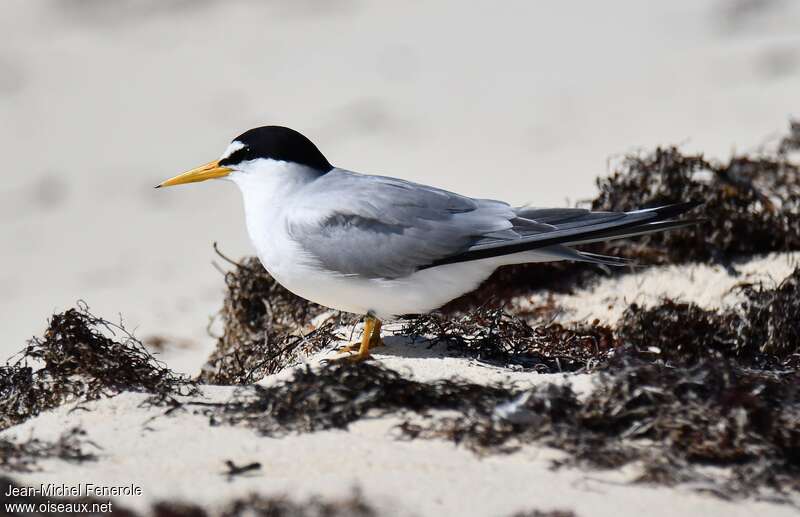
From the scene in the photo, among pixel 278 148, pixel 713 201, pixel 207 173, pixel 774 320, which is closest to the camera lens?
pixel 278 148

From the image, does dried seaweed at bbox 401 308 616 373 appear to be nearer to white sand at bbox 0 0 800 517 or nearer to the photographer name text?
white sand at bbox 0 0 800 517

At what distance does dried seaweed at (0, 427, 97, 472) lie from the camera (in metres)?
3.27

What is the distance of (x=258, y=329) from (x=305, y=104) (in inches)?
197

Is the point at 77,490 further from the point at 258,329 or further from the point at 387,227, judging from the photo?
the point at 258,329

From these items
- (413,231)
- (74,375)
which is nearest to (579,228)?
(413,231)

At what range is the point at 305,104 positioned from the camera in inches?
408

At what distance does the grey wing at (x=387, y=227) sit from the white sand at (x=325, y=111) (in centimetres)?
39

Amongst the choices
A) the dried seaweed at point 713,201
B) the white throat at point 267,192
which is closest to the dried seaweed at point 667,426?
the white throat at point 267,192

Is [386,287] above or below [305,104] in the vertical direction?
below

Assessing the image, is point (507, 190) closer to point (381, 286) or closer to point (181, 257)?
point (181, 257)

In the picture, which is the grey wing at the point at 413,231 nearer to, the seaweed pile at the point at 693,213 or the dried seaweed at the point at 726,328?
the dried seaweed at the point at 726,328

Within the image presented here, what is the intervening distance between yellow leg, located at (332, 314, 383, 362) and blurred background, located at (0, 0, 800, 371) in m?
2.01

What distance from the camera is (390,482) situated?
312 centimetres

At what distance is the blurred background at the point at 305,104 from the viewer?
8.19 metres
